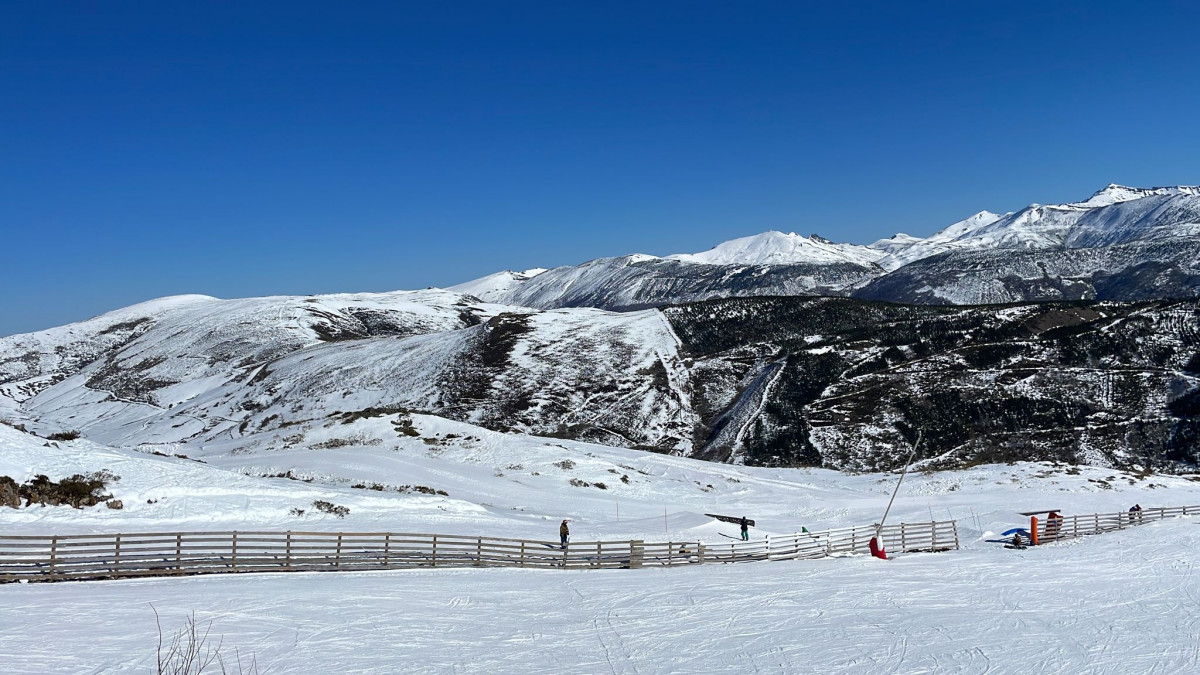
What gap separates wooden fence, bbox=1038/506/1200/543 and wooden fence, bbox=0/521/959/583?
15.3ft

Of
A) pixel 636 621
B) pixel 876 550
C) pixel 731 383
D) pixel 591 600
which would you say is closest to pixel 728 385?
pixel 731 383

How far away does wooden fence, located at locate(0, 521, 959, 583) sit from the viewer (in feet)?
69.3

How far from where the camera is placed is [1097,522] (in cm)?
3672

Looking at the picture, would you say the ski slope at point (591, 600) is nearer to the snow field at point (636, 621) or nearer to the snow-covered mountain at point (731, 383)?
the snow field at point (636, 621)

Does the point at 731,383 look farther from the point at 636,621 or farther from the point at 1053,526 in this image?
the point at 636,621

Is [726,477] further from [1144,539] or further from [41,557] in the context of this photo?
[41,557]

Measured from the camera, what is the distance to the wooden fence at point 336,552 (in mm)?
21109

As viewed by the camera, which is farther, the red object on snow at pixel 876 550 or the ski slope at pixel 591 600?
the red object on snow at pixel 876 550

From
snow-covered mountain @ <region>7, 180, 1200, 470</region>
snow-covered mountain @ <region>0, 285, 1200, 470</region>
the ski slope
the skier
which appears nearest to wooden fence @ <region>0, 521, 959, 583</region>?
the ski slope

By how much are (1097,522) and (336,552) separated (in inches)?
1513

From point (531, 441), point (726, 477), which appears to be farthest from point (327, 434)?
point (726, 477)

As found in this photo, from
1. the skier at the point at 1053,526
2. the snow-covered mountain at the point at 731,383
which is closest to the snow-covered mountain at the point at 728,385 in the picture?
the snow-covered mountain at the point at 731,383

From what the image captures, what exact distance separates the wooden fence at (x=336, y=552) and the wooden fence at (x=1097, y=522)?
15.3 feet

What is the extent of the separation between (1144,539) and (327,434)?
57.0 metres
